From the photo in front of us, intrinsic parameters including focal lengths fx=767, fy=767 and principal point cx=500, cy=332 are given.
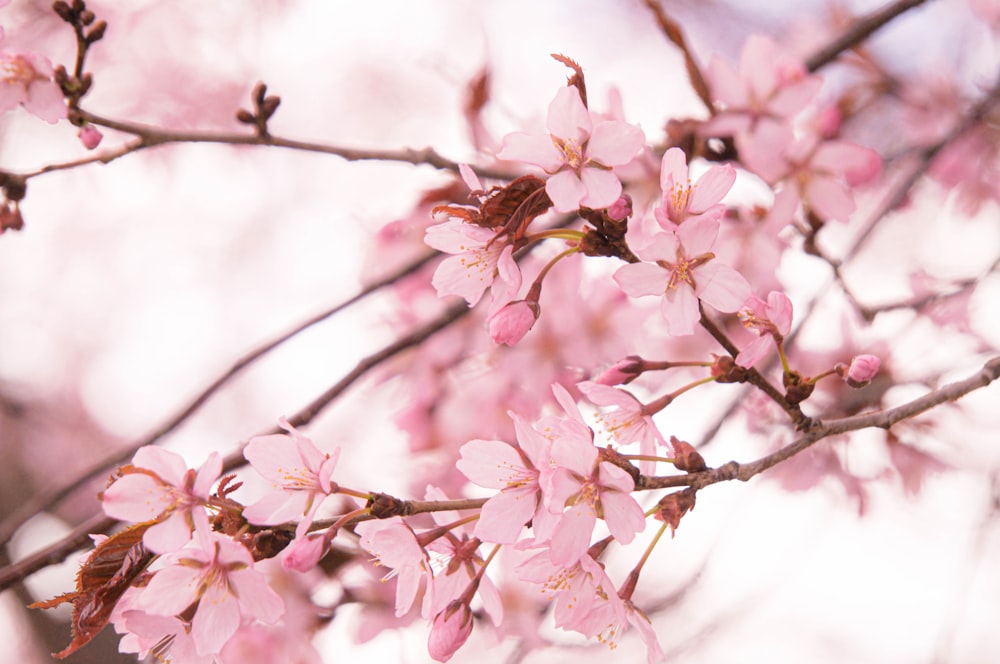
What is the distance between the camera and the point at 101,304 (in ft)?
8.02

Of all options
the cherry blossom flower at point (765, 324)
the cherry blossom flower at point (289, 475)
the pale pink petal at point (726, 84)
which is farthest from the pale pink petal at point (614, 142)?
the pale pink petal at point (726, 84)

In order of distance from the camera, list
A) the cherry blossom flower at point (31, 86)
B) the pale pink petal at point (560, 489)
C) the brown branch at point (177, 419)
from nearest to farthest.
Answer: the pale pink petal at point (560, 489) < the cherry blossom flower at point (31, 86) < the brown branch at point (177, 419)

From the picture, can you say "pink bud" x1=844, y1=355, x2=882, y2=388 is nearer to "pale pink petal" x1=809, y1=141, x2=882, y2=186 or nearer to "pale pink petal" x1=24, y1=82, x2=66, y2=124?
"pale pink petal" x1=809, y1=141, x2=882, y2=186

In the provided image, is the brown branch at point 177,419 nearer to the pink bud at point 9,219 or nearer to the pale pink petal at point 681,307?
the pink bud at point 9,219

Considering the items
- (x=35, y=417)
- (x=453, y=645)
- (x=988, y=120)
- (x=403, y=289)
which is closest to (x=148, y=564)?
(x=453, y=645)

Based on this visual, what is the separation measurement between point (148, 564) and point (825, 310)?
1002 mm

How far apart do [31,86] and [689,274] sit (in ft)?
1.74

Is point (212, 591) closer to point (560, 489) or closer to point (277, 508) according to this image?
point (277, 508)

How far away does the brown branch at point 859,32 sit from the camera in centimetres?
79

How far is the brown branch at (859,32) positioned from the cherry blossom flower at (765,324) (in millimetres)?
524

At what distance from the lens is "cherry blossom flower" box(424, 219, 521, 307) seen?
15.9 inches

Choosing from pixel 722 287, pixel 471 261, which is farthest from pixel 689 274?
pixel 471 261

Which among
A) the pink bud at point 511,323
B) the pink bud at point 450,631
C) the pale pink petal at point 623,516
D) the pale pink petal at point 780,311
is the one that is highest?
the pink bud at point 511,323

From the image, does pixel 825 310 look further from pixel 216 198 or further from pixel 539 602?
pixel 216 198
